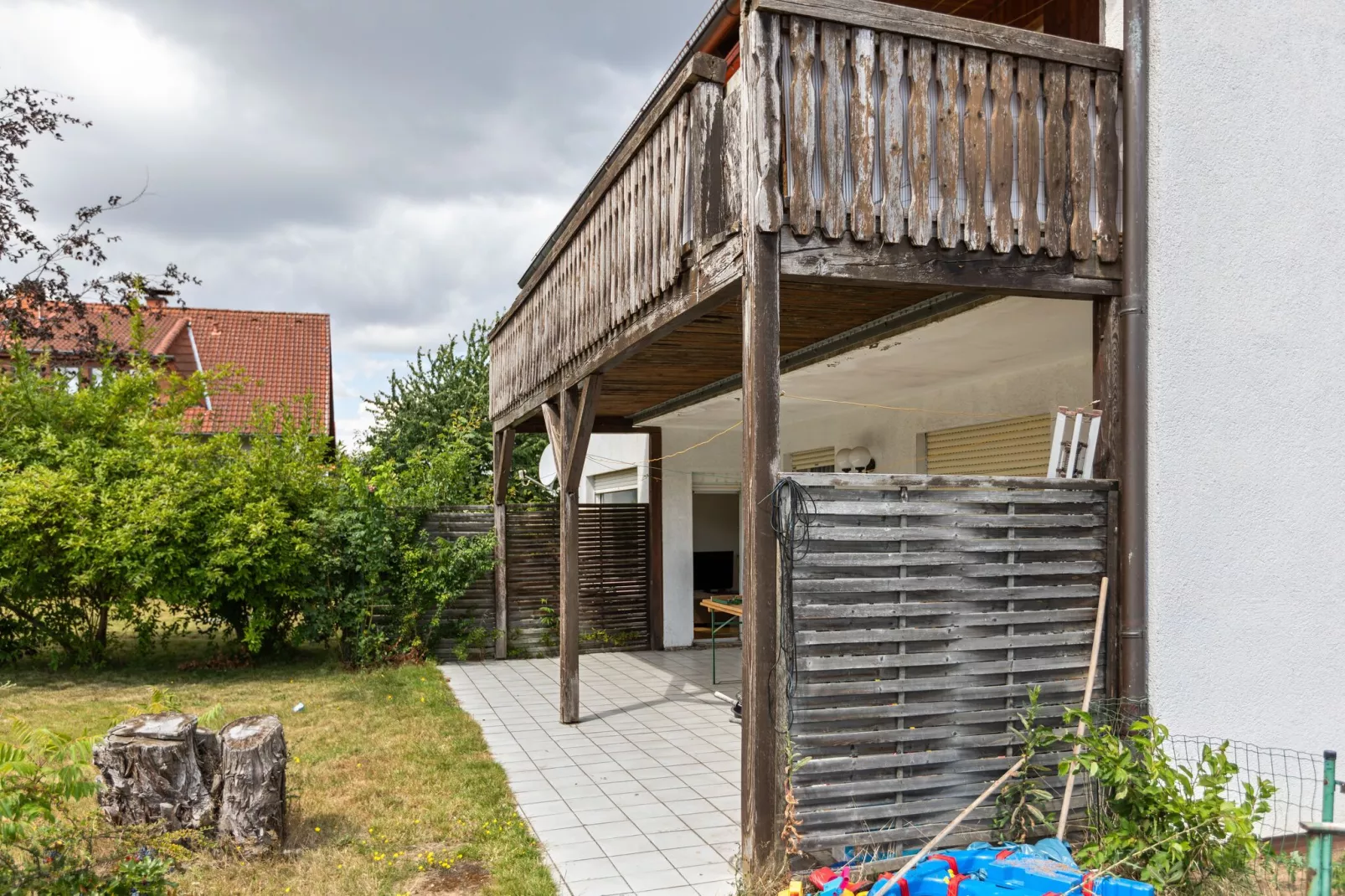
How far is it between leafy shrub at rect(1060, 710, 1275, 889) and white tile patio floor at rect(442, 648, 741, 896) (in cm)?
170

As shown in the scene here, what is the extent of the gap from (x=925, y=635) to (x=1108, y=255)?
2024 mm

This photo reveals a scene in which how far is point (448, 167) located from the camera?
9305mm

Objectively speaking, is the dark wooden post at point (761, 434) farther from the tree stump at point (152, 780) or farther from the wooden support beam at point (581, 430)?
the wooden support beam at point (581, 430)

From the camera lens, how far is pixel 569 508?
334 inches

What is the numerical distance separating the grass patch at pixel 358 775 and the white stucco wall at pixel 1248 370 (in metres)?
3.45

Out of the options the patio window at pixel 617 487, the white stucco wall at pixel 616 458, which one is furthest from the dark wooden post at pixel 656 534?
the patio window at pixel 617 487

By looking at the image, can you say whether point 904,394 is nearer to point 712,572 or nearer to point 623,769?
point 623,769

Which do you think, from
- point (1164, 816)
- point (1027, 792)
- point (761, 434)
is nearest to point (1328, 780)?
point (1164, 816)

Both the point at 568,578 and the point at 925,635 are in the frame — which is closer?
the point at 925,635

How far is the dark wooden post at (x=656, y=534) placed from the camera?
41.1 feet

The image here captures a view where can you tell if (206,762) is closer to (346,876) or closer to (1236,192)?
(346,876)

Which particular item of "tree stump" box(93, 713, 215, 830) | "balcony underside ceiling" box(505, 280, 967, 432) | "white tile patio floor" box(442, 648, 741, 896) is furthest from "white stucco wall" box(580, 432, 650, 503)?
"tree stump" box(93, 713, 215, 830)

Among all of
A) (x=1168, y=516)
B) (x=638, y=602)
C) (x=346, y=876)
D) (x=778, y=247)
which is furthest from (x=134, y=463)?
(x=1168, y=516)

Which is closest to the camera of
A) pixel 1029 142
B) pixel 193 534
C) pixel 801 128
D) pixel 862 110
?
pixel 801 128
